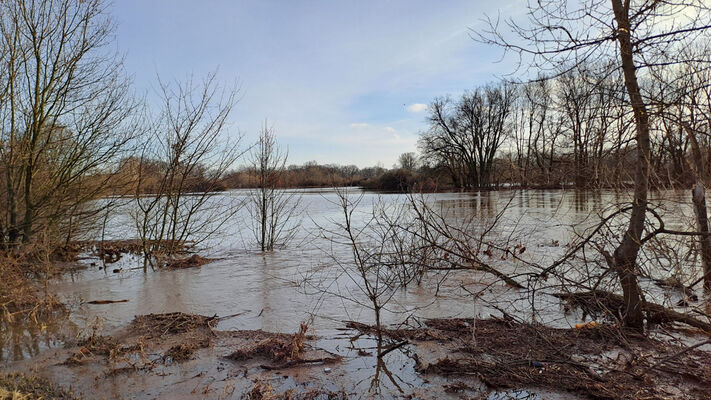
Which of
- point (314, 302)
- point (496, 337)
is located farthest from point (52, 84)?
point (496, 337)

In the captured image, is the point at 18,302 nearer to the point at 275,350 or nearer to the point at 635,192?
the point at 275,350

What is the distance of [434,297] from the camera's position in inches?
306

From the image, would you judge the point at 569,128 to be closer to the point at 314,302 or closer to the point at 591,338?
the point at 591,338

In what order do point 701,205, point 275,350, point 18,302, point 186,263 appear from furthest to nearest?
point 186,263, point 18,302, point 701,205, point 275,350

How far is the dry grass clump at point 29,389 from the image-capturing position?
10.6 ft

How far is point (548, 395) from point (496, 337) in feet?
4.57

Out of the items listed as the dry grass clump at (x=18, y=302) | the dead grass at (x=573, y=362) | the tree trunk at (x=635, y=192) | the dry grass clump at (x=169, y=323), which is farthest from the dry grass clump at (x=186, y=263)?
the tree trunk at (x=635, y=192)

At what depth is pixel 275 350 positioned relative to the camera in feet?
16.8

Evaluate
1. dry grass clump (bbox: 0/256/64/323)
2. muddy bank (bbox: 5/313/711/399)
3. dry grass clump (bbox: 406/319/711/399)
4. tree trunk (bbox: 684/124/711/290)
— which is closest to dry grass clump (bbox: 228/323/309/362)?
muddy bank (bbox: 5/313/711/399)

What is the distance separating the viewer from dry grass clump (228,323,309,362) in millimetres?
4977

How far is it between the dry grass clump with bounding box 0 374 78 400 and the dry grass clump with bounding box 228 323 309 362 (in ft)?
5.61

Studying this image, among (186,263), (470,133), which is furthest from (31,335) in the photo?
(470,133)

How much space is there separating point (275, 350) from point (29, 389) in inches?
93.0

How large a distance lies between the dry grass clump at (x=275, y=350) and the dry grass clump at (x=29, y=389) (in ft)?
5.61
